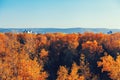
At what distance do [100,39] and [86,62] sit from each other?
25698mm

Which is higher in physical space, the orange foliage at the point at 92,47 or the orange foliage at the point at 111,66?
the orange foliage at the point at 92,47

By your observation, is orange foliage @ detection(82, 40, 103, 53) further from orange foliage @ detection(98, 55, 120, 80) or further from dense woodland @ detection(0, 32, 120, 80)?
orange foliage @ detection(98, 55, 120, 80)

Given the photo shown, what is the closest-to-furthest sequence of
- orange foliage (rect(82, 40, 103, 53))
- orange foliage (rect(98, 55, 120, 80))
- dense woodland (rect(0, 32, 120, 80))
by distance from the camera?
1. orange foliage (rect(98, 55, 120, 80))
2. dense woodland (rect(0, 32, 120, 80))
3. orange foliage (rect(82, 40, 103, 53))

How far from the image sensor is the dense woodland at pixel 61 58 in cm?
8962

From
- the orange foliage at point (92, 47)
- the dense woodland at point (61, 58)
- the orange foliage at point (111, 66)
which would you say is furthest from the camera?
the orange foliage at point (92, 47)

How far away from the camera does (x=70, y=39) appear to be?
407 feet

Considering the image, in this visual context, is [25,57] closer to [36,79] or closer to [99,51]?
[36,79]

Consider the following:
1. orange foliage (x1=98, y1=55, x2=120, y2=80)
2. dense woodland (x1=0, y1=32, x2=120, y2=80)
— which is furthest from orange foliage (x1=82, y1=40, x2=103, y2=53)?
orange foliage (x1=98, y1=55, x2=120, y2=80)

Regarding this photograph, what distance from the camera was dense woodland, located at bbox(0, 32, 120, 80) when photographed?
294 feet

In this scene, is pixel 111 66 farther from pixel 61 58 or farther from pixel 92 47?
pixel 61 58

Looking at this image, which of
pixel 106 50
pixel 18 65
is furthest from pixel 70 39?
pixel 18 65

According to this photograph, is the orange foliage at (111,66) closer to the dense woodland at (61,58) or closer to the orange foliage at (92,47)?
the dense woodland at (61,58)

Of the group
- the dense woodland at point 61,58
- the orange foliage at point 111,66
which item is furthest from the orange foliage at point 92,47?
the orange foliage at point 111,66

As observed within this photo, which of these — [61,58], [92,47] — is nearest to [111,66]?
[92,47]
